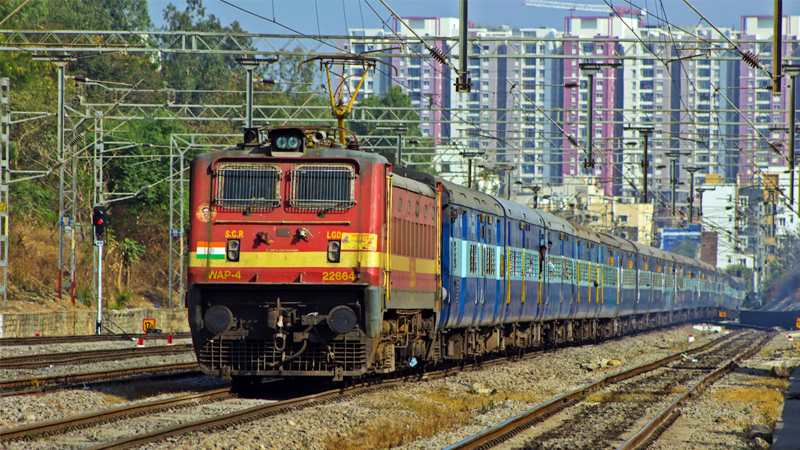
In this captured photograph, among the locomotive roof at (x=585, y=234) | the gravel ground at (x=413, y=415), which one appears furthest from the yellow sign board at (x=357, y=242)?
the locomotive roof at (x=585, y=234)

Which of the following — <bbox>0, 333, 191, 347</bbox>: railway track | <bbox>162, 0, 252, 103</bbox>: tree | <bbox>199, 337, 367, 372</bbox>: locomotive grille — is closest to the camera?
<bbox>199, 337, 367, 372</bbox>: locomotive grille

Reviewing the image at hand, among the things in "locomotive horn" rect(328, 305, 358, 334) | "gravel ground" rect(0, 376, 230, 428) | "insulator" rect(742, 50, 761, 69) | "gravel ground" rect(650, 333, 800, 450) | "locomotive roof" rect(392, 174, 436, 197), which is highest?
"insulator" rect(742, 50, 761, 69)

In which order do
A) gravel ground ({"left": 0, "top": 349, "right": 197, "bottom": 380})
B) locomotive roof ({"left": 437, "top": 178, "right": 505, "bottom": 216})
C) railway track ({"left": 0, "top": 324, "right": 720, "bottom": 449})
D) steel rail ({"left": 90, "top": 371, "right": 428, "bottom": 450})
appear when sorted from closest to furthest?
steel rail ({"left": 90, "top": 371, "right": 428, "bottom": 450}) → railway track ({"left": 0, "top": 324, "right": 720, "bottom": 449}) → gravel ground ({"left": 0, "top": 349, "right": 197, "bottom": 380}) → locomotive roof ({"left": 437, "top": 178, "right": 505, "bottom": 216})

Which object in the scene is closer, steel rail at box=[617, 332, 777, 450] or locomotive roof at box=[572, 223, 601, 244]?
steel rail at box=[617, 332, 777, 450]

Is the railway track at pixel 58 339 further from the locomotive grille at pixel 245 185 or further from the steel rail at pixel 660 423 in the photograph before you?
the steel rail at pixel 660 423

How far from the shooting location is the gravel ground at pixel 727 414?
1306cm

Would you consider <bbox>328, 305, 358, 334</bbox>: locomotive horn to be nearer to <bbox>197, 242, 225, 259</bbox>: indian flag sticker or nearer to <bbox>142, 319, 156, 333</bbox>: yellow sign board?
<bbox>197, 242, 225, 259</bbox>: indian flag sticker

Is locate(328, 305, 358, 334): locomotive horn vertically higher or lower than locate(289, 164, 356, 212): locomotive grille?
lower

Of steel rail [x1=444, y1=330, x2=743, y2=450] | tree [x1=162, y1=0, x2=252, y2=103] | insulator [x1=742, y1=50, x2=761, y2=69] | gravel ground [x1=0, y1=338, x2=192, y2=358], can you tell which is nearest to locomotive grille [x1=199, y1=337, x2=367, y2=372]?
steel rail [x1=444, y1=330, x2=743, y2=450]

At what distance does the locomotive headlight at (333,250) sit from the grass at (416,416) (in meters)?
2.13

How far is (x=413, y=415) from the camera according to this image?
1441 cm

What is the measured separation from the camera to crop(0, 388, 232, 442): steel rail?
11219mm

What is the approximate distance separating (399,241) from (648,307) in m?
34.4

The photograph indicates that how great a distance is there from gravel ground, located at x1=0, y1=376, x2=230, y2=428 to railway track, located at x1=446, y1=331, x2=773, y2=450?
18.0 feet
